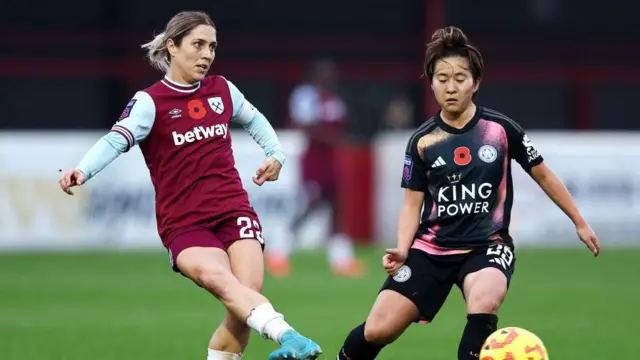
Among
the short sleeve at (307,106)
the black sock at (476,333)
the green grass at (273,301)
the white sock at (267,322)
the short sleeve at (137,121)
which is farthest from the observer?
the short sleeve at (307,106)

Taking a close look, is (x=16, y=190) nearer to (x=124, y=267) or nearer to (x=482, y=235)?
(x=124, y=267)

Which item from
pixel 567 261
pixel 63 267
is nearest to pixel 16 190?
pixel 63 267

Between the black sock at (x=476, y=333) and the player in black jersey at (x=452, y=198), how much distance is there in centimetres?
29

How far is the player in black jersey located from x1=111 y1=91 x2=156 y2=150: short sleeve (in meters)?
1.54

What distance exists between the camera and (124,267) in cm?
1756

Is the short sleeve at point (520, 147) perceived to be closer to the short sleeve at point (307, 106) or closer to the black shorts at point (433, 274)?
the black shorts at point (433, 274)

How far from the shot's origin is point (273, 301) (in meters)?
13.6

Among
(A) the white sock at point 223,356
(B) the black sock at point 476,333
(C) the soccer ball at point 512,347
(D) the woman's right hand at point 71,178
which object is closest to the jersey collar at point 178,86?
(D) the woman's right hand at point 71,178

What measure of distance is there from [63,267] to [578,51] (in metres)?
13.9

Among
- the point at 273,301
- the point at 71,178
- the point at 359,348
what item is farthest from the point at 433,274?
the point at 273,301

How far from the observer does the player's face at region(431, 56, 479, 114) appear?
25.4ft

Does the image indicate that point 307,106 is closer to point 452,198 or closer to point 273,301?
point 273,301

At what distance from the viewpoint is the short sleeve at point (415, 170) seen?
26.0 feet

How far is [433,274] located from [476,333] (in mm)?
540
